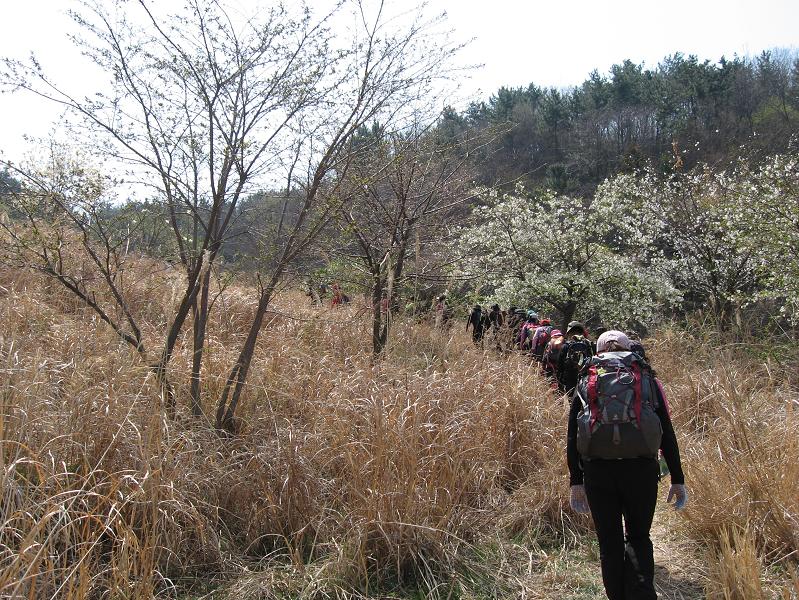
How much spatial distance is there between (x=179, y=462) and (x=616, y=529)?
2391 millimetres

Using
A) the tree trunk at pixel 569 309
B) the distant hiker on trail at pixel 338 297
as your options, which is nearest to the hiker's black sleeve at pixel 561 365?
the distant hiker on trail at pixel 338 297

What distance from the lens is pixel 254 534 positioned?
3561mm

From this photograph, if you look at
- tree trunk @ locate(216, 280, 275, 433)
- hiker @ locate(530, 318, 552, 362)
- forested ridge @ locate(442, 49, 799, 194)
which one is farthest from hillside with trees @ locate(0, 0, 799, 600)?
forested ridge @ locate(442, 49, 799, 194)

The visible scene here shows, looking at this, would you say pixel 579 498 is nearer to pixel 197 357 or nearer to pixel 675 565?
pixel 675 565

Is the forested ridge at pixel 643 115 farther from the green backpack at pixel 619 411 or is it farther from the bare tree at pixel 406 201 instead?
the green backpack at pixel 619 411

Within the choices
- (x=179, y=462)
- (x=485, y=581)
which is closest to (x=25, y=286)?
(x=179, y=462)

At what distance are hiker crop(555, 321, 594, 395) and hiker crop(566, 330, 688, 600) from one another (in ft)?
10.7

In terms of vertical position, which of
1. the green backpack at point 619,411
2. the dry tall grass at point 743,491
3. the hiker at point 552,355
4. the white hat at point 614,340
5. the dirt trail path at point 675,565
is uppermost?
the white hat at point 614,340

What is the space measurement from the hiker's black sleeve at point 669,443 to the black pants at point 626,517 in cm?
17

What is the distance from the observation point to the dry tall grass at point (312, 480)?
9.44 ft

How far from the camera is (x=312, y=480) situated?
3.65 meters

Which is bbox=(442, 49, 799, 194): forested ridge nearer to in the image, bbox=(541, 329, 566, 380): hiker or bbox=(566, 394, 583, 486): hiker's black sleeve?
bbox=(541, 329, 566, 380): hiker

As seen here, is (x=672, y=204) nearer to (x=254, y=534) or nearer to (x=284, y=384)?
(x=284, y=384)

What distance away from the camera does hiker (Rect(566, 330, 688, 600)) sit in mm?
2953
